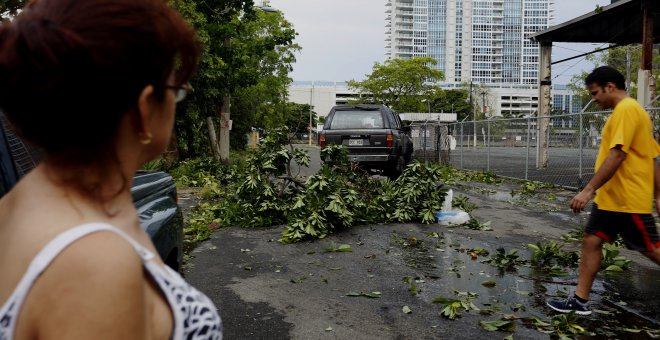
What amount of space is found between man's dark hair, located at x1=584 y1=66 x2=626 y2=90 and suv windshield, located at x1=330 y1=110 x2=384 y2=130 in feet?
29.6

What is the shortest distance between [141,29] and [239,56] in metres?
19.1

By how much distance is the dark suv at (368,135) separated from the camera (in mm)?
13195

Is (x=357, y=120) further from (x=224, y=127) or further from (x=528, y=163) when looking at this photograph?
(x=224, y=127)

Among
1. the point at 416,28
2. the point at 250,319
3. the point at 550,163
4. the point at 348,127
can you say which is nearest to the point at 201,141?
the point at 348,127

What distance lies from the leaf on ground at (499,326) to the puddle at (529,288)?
0.67 ft

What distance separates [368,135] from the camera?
43.4 feet

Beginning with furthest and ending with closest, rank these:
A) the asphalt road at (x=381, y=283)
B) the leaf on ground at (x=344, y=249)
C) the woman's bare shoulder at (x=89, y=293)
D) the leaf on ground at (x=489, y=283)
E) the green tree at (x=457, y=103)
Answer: the green tree at (x=457, y=103)
the leaf on ground at (x=344, y=249)
the leaf on ground at (x=489, y=283)
the asphalt road at (x=381, y=283)
the woman's bare shoulder at (x=89, y=293)

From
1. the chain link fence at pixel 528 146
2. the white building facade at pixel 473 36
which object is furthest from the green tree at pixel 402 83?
the white building facade at pixel 473 36

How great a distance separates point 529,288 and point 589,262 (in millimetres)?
1039

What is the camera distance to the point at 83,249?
0.94 meters

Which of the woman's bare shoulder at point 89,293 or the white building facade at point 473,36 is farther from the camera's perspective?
the white building facade at point 473,36

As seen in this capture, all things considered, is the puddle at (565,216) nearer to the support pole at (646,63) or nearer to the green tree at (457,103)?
the support pole at (646,63)

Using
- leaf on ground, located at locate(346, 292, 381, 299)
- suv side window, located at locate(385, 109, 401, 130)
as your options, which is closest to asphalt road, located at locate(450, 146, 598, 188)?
suv side window, located at locate(385, 109, 401, 130)

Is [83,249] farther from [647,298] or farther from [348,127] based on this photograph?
[348,127]
